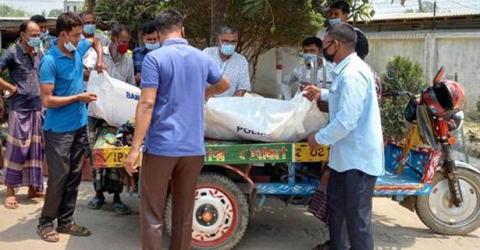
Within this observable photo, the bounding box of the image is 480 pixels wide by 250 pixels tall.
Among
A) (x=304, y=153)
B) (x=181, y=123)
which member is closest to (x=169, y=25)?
(x=181, y=123)

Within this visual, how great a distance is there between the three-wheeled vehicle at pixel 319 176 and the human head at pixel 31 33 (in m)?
1.83

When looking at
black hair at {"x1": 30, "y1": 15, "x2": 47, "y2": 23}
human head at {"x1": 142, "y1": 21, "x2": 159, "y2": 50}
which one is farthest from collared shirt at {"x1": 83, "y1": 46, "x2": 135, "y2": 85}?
black hair at {"x1": 30, "y1": 15, "x2": 47, "y2": 23}

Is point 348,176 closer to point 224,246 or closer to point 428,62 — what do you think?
point 224,246

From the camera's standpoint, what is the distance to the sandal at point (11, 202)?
5334mm

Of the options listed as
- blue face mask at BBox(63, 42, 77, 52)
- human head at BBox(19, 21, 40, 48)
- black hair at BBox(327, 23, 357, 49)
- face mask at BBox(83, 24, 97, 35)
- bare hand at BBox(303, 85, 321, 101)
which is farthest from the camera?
face mask at BBox(83, 24, 97, 35)

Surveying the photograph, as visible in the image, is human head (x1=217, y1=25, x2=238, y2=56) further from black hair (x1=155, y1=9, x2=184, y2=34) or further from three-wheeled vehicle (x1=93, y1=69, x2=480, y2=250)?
black hair (x1=155, y1=9, x2=184, y2=34)

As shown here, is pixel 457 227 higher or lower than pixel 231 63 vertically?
lower

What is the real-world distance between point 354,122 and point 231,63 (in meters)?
1.94

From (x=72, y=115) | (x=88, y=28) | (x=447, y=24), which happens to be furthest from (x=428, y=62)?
(x=72, y=115)

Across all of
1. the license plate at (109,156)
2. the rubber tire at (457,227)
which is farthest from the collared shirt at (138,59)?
the rubber tire at (457,227)

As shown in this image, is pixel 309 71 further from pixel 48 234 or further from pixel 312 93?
pixel 48 234

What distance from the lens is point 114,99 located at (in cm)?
461

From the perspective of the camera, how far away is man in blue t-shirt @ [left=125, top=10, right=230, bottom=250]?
127 inches

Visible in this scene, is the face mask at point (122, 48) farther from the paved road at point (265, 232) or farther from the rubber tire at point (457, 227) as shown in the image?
the rubber tire at point (457, 227)
